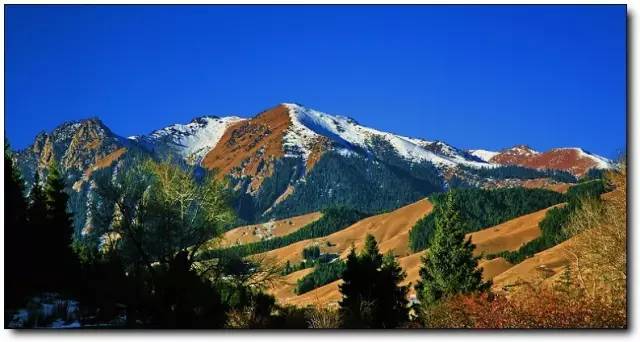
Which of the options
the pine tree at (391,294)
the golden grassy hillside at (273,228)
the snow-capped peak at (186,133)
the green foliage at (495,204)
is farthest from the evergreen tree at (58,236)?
the golden grassy hillside at (273,228)

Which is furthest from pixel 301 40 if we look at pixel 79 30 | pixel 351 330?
pixel 351 330

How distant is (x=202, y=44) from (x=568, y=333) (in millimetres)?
6089

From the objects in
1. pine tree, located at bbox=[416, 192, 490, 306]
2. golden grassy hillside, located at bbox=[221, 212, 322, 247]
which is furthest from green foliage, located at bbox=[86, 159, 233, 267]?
golden grassy hillside, located at bbox=[221, 212, 322, 247]

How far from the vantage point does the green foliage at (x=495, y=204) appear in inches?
3795

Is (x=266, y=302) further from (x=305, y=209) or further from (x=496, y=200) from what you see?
(x=305, y=209)

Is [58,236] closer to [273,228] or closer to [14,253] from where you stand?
[14,253]

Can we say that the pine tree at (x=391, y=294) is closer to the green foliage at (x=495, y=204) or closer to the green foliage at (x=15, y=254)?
the green foliage at (x=15, y=254)

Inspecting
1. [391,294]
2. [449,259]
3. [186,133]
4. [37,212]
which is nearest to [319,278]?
[449,259]

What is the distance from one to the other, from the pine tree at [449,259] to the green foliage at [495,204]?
70.1 m

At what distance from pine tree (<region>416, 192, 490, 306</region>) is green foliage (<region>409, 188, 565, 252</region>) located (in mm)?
70134

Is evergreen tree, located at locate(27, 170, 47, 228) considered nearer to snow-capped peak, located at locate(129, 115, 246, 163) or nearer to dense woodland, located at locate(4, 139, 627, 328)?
dense woodland, located at locate(4, 139, 627, 328)

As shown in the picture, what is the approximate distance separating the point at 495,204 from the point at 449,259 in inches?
3153

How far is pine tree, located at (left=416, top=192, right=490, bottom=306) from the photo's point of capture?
2317 centimetres

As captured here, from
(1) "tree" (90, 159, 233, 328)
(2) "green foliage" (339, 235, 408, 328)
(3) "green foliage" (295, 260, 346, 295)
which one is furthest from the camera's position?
(3) "green foliage" (295, 260, 346, 295)
